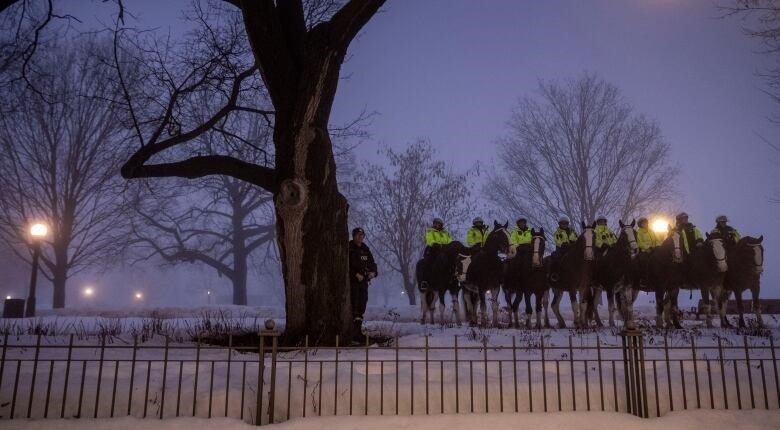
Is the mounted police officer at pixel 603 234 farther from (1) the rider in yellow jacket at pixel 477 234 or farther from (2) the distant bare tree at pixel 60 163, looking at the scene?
(2) the distant bare tree at pixel 60 163

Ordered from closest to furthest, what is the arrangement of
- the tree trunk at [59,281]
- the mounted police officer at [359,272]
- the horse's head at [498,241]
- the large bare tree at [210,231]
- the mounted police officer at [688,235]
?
the mounted police officer at [359,272] < the horse's head at [498,241] < the mounted police officer at [688,235] < the tree trunk at [59,281] < the large bare tree at [210,231]

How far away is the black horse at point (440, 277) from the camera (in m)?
15.9

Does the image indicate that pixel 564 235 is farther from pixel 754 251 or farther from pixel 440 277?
pixel 754 251

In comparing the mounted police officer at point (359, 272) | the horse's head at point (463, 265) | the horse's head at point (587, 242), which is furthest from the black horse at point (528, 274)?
the mounted police officer at point (359, 272)

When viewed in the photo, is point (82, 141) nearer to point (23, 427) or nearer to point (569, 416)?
point (23, 427)

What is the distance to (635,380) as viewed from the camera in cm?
591

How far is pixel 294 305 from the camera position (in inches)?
355

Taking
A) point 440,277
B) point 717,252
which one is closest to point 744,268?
point 717,252

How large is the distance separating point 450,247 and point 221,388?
10.8 metres

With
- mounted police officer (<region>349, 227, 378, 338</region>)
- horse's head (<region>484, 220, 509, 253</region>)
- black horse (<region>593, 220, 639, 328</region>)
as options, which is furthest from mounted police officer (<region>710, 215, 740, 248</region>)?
mounted police officer (<region>349, 227, 378, 338</region>)

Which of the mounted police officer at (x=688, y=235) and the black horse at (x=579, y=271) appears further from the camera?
the mounted police officer at (x=688, y=235)

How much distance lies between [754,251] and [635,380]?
444 inches

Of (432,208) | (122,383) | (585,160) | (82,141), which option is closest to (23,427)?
(122,383)

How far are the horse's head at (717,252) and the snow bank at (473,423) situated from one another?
9293mm
